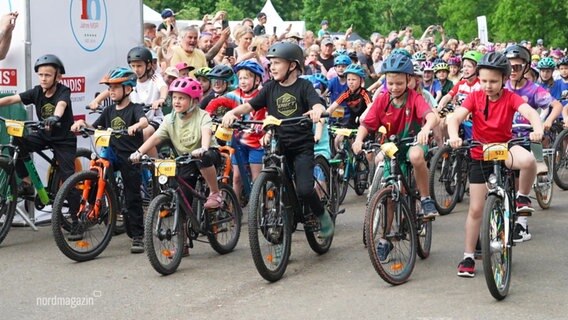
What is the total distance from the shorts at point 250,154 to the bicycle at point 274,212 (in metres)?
2.17

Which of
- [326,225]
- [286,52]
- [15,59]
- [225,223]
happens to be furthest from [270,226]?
[15,59]

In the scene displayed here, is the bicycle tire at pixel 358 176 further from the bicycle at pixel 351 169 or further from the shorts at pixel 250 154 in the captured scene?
the shorts at pixel 250 154

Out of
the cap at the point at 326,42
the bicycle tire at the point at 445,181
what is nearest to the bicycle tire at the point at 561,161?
the bicycle tire at the point at 445,181

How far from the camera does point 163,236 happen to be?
9039mm

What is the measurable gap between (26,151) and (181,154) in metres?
1.93

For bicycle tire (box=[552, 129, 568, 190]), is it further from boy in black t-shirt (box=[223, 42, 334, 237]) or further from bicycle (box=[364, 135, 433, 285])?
boy in black t-shirt (box=[223, 42, 334, 237])

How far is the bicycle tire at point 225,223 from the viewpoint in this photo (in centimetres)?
993

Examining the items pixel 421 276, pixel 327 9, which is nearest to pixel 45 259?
pixel 421 276

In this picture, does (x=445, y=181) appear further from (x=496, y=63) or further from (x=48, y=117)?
(x=48, y=117)

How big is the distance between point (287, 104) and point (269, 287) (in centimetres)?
179

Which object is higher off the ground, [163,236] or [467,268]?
[163,236]

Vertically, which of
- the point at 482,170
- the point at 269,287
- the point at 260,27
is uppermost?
the point at 260,27

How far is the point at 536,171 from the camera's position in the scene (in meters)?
9.28

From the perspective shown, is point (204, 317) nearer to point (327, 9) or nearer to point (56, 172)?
point (56, 172)
